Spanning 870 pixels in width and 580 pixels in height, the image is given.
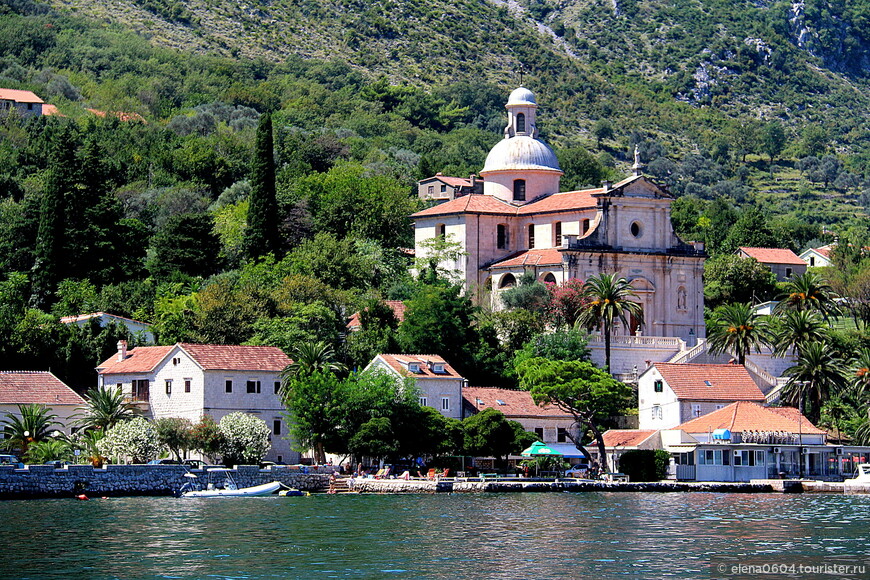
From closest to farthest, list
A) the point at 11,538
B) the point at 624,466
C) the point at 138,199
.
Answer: the point at 11,538, the point at 624,466, the point at 138,199

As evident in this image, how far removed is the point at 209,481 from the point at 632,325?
31739mm

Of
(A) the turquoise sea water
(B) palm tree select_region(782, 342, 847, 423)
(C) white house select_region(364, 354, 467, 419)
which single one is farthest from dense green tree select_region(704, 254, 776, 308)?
(A) the turquoise sea water

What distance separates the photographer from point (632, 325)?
90438 mm

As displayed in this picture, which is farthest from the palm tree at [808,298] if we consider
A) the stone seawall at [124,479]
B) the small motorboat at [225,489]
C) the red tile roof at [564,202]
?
the small motorboat at [225,489]

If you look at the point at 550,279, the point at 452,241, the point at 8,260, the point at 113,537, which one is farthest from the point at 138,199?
the point at 113,537

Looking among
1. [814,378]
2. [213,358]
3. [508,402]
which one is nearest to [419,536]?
[213,358]

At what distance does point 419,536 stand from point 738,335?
38.2 m

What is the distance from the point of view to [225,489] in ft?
218

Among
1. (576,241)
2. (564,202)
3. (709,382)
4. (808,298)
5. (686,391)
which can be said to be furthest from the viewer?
(564,202)

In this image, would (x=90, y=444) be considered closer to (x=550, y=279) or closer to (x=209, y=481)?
(x=209, y=481)

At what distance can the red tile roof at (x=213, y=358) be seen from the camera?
7425 centimetres

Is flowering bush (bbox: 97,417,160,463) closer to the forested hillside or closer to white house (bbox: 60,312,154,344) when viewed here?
the forested hillside

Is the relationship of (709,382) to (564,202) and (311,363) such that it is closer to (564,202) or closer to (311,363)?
(311,363)

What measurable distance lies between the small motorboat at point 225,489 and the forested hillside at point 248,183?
13990 mm
